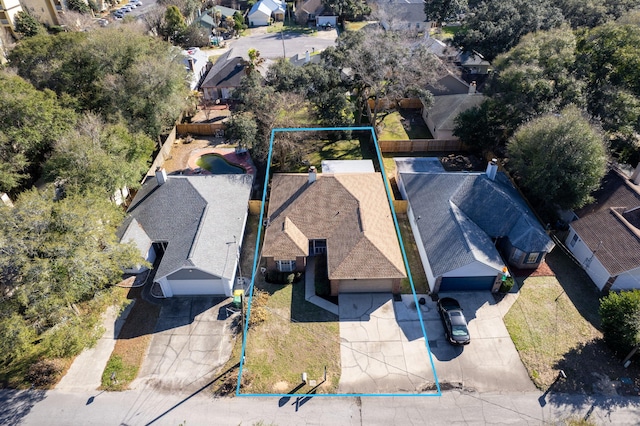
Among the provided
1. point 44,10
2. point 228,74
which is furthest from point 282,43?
point 44,10

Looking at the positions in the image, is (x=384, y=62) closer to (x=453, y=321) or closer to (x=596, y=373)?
(x=453, y=321)

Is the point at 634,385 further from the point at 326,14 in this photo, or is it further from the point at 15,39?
the point at 15,39

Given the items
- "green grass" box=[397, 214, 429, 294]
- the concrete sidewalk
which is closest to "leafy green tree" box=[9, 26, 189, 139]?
the concrete sidewalk

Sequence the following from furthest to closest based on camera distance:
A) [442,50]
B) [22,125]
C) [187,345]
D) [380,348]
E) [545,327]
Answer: [442,50]
[22,125]
[545,327]
[187,345]
[380,348]

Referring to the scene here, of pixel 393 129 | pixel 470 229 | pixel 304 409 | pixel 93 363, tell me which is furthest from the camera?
pixel 393 129

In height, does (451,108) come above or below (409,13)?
below

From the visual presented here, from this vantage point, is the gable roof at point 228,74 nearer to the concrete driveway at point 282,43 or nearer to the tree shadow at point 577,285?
the concrete driveway at point 282,43
